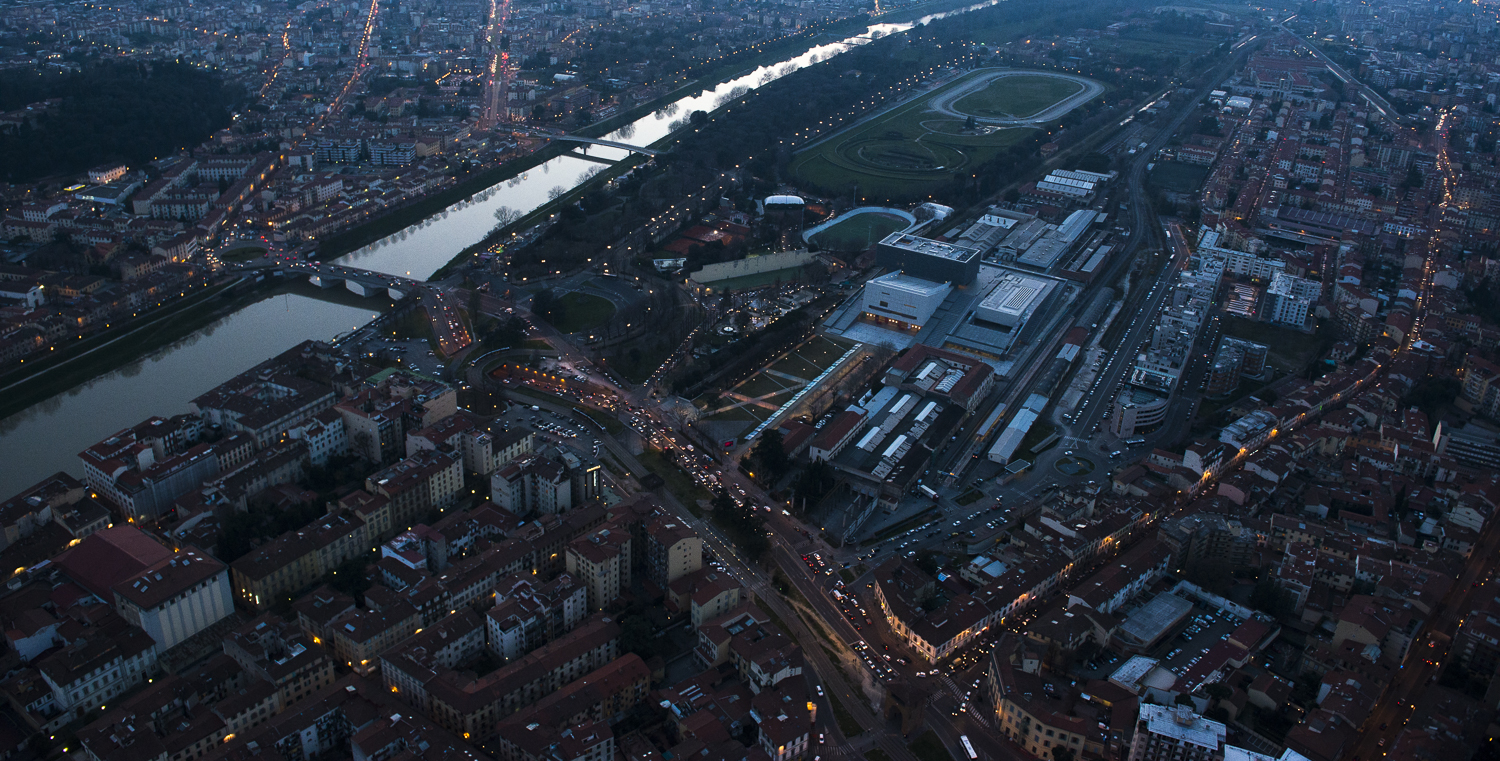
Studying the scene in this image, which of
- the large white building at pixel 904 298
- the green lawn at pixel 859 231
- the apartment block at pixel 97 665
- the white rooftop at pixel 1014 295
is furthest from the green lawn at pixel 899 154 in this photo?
the apartment block at pixel 97 665

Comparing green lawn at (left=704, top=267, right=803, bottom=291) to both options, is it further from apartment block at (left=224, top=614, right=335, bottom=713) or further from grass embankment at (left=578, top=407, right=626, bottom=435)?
apartment block at (left=224, top=614, right=335, bottom=713)

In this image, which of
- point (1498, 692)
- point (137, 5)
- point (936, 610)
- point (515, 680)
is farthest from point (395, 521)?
point (137, 5)

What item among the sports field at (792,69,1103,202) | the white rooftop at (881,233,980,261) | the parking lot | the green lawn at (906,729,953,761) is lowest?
the sports field at (792,69,1103,202)

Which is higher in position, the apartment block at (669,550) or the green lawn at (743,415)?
the apartment block at (669,550)

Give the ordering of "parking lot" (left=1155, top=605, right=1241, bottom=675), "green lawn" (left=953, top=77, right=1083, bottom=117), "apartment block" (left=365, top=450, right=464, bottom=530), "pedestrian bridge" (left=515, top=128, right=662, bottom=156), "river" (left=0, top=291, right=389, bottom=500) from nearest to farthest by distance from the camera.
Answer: "parking lot" (left=1155, top=605, right=1241, bottom=675), "apartment block" (left=365, top=450, right=464, bottom=530), "river" (left=0, top=291, right=389, bottom=500), "pedestrian bridge" (left=515, top=128, right=662, bottom=156), "green lawn" (left=953, top=77, right=1083, bottom=117)

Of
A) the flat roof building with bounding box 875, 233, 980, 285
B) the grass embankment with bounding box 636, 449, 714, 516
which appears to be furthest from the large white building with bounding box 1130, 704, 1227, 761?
the flat roof building with bounding box 875, 233, 980, 285

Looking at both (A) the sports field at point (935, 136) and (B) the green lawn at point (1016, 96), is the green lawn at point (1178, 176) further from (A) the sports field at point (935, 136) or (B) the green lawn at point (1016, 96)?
(B) the green lawn at point (1016, 96)

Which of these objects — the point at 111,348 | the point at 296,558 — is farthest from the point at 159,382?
the point at 296,558
